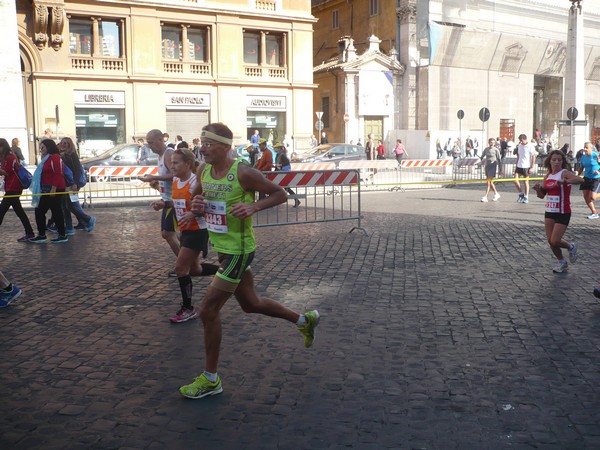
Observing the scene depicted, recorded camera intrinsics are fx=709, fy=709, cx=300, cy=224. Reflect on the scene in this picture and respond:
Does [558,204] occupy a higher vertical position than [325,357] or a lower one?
higher

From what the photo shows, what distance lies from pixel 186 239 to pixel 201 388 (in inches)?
90.3

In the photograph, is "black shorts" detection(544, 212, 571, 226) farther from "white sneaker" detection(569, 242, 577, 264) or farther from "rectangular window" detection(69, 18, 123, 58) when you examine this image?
"rectangular window" detection(69, 18, 123, 58)

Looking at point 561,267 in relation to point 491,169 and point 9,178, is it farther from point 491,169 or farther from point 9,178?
point 491,169

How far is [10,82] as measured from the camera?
21891mm

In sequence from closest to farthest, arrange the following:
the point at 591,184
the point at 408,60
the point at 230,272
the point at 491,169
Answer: the point at 230,272, the point at 591,184, the point at 491,169, the point at 408,60

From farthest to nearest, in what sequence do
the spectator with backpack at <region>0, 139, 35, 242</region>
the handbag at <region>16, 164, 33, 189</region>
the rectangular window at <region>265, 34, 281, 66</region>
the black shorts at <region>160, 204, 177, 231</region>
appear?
the rectangular window at <region>265, 34, 281, 66</region>
the handbag at <region>16, 164, 33, 189</region>
the spectator with backpack at <region>0, 139, 35, 242</region>
the black shorts at <region>160, 204, 177, 231</region>

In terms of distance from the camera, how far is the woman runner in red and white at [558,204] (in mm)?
9109

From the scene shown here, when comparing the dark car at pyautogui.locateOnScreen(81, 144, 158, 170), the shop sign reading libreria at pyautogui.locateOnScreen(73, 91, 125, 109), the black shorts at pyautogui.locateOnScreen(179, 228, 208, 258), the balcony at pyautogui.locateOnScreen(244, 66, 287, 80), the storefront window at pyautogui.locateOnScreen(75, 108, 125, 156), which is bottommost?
the black shorts at pyautogui.locateOnScreen(179, 228, 208, 258)

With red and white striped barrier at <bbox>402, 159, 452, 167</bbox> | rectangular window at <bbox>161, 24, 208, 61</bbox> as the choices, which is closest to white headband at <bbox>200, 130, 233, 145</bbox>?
red and white striped barrier at <bbox>402, 159, 452, 167</bbox>

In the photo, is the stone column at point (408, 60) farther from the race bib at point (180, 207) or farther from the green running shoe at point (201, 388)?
the green running shoe at point (201, 388)

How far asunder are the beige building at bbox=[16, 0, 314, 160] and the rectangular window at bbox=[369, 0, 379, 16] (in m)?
8.05

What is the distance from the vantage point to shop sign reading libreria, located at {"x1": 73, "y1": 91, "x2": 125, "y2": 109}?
32719 mm

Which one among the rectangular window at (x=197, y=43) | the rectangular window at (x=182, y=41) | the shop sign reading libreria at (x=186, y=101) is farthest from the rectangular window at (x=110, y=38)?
the rectangular window at (x=197, y=43)

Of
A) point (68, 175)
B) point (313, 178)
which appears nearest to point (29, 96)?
point (68, 175)
